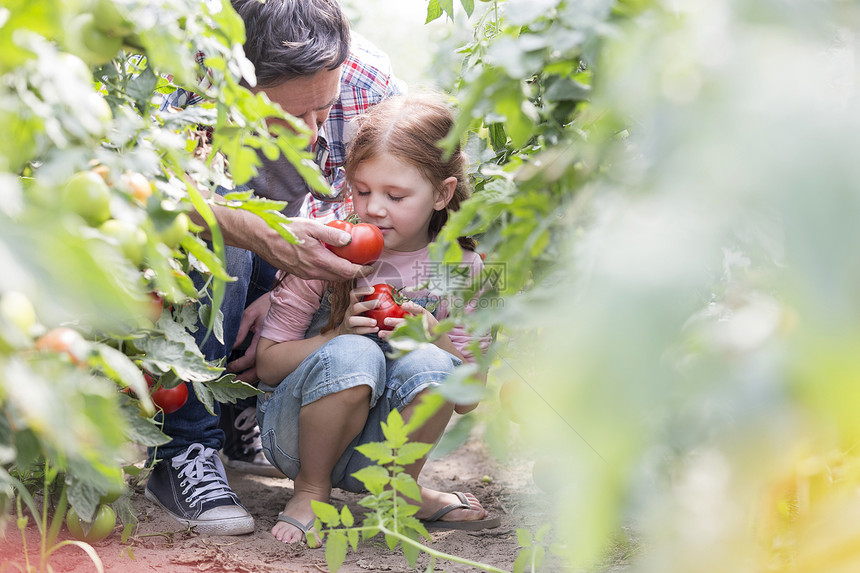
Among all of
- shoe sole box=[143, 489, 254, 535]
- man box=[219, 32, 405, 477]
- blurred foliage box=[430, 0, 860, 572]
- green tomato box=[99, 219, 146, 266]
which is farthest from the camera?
man box=[219, 32, 405, 477]

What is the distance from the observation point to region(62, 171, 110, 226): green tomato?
61 cm

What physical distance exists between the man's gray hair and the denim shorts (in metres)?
0.57

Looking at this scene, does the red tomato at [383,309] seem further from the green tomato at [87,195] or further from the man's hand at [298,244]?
the green tomato at [87,195]

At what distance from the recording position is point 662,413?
555 mm

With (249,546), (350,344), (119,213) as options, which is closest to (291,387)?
(350,344)

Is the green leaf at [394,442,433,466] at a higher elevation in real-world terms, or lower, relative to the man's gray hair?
lower

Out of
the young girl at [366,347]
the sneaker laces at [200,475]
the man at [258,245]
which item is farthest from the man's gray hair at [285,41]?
the sneaker laces at [200,475]

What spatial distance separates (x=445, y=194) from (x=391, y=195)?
141 millimetres

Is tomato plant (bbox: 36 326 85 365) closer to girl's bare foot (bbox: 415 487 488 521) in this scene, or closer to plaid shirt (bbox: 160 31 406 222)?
girl's bare foot (bbox: 415 487 488 521)

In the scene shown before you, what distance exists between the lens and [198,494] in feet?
4.67

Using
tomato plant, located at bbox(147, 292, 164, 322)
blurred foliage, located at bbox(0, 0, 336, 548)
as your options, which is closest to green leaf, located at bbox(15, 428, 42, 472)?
blurred foliage, located at bbox(0, 0, 336, 548)

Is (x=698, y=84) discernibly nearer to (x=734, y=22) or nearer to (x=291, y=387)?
(x=734, y=22)

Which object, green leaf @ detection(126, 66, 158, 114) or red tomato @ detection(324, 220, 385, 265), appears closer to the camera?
green leaf @ detection(126, 66, 158, 114)

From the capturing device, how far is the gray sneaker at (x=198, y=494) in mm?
1386
